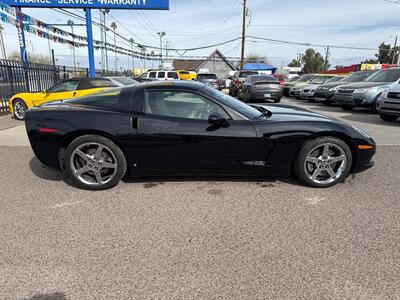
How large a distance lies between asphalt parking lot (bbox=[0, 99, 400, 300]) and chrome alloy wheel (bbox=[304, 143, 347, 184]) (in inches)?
7.7

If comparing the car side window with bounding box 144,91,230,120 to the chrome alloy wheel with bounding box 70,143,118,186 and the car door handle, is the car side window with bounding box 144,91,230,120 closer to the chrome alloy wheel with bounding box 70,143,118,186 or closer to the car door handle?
the car door handle

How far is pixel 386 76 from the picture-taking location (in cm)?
1054

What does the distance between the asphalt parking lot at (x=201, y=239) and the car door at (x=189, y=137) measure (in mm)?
345

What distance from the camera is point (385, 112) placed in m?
8.25

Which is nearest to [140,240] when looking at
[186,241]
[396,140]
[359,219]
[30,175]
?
[186,241]

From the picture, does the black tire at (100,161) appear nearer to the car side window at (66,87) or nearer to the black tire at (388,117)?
the car side window at (66,87)

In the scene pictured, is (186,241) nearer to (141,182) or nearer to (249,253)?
(249,253)

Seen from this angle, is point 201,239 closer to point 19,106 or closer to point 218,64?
point 19,106

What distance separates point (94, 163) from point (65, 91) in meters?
5.87

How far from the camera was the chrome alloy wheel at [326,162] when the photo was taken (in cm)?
352

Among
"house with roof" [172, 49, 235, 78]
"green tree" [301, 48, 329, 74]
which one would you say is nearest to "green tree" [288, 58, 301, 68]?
"green tree" [301, 48, 329, 74]

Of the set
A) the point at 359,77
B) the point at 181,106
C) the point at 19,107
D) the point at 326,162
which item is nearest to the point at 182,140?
the point at 181,106

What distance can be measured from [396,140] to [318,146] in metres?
3.98

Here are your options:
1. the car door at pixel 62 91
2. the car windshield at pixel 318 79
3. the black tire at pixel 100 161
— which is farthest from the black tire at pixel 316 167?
the car windshield at pixel 318 79
